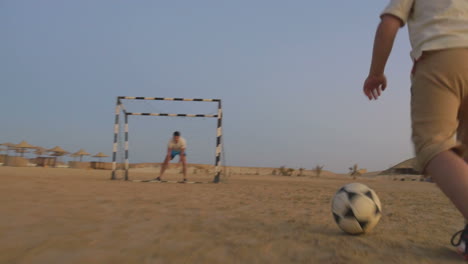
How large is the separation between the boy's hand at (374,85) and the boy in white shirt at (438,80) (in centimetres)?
16

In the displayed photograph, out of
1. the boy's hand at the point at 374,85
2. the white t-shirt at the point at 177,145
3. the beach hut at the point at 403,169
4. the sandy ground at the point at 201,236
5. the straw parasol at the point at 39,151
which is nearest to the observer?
the boy's hand at the point at 374,85

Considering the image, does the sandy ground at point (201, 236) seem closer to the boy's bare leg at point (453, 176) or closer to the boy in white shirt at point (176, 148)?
the boy's bare leg at point (453, 176)

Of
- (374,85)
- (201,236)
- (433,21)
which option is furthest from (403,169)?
(433,21)

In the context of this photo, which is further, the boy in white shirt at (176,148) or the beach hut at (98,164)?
the beach hut at (98,164)

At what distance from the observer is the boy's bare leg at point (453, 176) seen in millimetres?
1515

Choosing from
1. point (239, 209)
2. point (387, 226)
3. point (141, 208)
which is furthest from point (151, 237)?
point (387, 226)

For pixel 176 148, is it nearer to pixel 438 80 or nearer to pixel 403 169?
pixel 438 80

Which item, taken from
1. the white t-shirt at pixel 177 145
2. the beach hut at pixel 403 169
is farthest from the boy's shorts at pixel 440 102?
the beach hut at pixel 403 169

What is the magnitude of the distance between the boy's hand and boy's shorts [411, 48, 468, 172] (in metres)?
0.26

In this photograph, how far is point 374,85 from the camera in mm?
1951

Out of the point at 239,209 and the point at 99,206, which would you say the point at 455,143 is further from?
the point at 99,206

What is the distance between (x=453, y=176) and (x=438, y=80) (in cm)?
42

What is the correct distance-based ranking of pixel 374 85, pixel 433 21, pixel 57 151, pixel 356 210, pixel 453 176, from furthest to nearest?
pixel 57 151, pixel 356 210, pixel 374 85, pixel 433 21, pixel 453 176

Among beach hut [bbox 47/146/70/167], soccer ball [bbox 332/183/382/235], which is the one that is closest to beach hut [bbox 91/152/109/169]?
beach hut [bbox 47/146/70/167]
